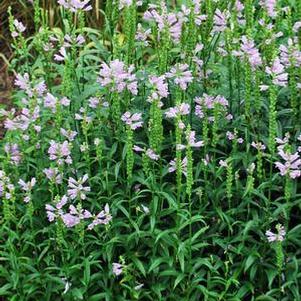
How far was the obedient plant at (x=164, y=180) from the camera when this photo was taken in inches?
182

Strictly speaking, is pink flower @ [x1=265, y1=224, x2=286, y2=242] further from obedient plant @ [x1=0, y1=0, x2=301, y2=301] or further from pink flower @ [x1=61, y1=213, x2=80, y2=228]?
pink flower @ [x1=61, y1=213, x2=80, y2=228]

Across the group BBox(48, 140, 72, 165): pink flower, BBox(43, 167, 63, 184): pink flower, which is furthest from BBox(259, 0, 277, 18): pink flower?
BBox(43, 167, 63, 184): pink flower

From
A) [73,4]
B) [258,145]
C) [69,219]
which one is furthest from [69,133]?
[258,145]

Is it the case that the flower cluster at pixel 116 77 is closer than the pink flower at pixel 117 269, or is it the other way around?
the pink flower at pixel 117 269

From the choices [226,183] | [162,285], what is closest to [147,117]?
[226,183]

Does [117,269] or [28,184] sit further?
[28,184]

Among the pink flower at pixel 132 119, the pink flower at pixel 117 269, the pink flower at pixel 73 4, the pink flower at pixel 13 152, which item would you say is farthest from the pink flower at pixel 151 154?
the pink flower at pixel 73 4

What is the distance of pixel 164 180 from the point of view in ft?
16.7

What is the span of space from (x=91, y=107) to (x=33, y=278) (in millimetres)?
1235

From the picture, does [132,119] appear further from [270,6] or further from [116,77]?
[270,6]

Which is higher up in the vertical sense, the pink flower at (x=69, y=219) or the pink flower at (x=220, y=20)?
the pink flower at (x=220, y=20)

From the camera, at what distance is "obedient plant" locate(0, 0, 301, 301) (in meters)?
4.63

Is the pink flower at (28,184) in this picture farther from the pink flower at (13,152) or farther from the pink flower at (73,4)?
the pink flower at (73,4)

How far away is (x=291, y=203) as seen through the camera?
4.65 meters
